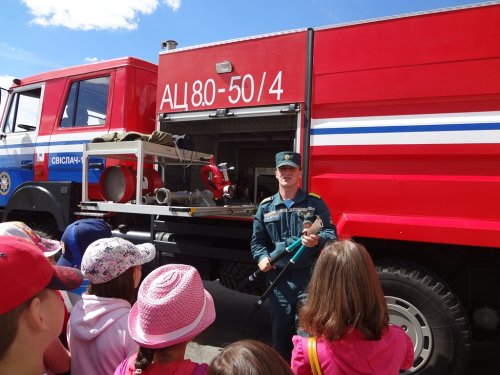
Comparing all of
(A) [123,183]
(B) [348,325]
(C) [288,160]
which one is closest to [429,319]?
(C) [288,160]

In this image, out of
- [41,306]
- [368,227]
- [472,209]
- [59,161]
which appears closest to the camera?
[41,306]

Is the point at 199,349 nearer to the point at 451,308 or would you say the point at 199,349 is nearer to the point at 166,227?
the point at 166,227

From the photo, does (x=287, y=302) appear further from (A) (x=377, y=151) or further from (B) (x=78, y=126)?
(B) (x=78, y=126)

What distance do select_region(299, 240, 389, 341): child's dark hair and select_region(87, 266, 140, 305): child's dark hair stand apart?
2.53 ft

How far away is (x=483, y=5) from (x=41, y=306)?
295 centimetres

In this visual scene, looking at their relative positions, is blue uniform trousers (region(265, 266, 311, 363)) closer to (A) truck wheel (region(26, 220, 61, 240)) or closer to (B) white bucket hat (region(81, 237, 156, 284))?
(B) white bucket hat (region(81, 237, 156, 284))

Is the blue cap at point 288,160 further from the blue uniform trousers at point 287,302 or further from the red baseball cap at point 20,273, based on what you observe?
the red baseball cap at point 20,273

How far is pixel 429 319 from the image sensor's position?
274cm

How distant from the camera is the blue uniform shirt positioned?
100 inches

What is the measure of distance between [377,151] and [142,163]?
182 cm

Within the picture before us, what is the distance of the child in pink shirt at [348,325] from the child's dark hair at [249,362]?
0.51 m

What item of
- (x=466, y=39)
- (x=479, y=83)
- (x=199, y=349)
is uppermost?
(x=466, y=39)

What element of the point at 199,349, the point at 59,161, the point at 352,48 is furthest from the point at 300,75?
the point at 59,161

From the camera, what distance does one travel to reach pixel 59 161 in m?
4.55
